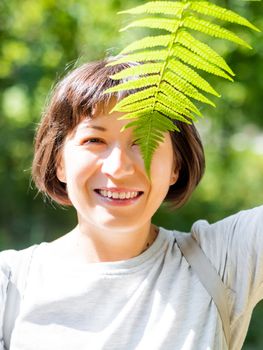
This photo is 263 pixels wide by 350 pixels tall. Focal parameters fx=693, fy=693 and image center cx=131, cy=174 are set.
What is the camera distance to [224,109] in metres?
6.22

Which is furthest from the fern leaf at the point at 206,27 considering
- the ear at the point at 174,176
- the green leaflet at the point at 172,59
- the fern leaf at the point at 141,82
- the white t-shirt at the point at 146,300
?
the ear at the point at 174,176

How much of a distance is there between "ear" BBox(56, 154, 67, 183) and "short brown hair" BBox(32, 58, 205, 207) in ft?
0.05

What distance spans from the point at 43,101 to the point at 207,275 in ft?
11.6

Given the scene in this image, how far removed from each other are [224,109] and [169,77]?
5439 mm

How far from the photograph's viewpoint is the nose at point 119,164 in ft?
4.25

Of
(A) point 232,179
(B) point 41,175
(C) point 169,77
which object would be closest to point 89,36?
(A) point 232,179

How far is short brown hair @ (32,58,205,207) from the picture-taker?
1.41 metres

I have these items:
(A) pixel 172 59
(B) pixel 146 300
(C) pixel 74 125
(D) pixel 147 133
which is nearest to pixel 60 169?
(C) pixel 74 125

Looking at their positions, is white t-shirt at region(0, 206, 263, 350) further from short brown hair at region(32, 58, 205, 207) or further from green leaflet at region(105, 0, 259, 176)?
green leaflet at region(105, 0, 259, 176)

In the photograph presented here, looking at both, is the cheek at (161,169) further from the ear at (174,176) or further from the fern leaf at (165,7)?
the fern leaf at (165,7)

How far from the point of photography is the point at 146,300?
4.63 feet

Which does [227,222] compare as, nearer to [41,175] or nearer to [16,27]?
A: [41,175]

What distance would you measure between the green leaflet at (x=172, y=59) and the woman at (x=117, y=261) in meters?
0.39

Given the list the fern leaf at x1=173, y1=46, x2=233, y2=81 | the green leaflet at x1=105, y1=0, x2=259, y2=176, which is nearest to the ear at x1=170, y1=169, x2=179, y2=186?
the green leaflet at x1=105, y1=0, x2=259, y2=176
